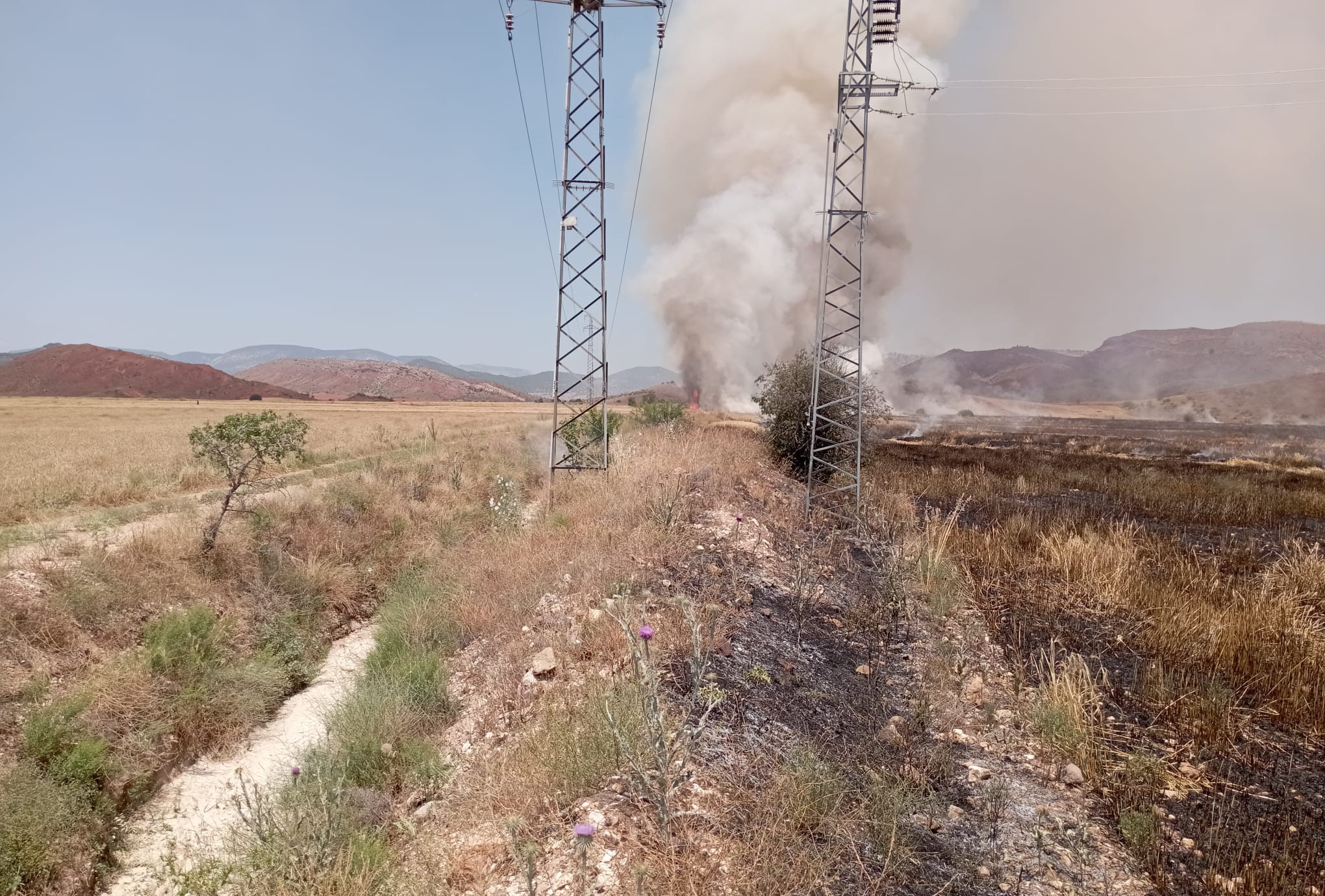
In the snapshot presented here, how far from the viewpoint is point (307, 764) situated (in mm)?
6332

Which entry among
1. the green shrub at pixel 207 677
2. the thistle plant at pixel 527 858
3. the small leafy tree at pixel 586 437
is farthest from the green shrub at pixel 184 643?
the small leafy tree at pixel 586 437

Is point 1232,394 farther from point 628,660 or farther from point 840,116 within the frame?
point 628,660

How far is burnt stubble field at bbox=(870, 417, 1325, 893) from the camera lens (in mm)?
4957

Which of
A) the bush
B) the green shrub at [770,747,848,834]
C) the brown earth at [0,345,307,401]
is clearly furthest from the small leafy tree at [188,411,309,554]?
the brown earth at [0,345,307,401]

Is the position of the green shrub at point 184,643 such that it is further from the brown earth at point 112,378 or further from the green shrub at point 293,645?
the brown earth at point 112,378

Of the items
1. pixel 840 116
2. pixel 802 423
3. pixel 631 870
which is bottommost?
pixel 631 870

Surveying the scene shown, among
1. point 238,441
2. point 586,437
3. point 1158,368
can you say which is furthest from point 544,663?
point 1158,368

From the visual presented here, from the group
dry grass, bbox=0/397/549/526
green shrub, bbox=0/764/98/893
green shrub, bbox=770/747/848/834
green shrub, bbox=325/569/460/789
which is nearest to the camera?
green shrub, bbox=770/747/848/834

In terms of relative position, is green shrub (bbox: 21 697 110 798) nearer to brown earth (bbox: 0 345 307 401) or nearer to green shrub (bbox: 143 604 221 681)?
green shrub (bbox: 143 604 221 681)

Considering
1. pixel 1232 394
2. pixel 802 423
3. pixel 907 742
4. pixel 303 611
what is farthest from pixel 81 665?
pixel 1232 394

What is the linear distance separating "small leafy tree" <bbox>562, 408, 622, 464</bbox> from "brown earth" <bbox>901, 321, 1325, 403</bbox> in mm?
102728

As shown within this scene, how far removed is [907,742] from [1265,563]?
10409 mm

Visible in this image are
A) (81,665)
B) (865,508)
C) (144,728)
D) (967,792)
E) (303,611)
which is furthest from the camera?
(865,508)

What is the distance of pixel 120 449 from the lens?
80.9 ft
